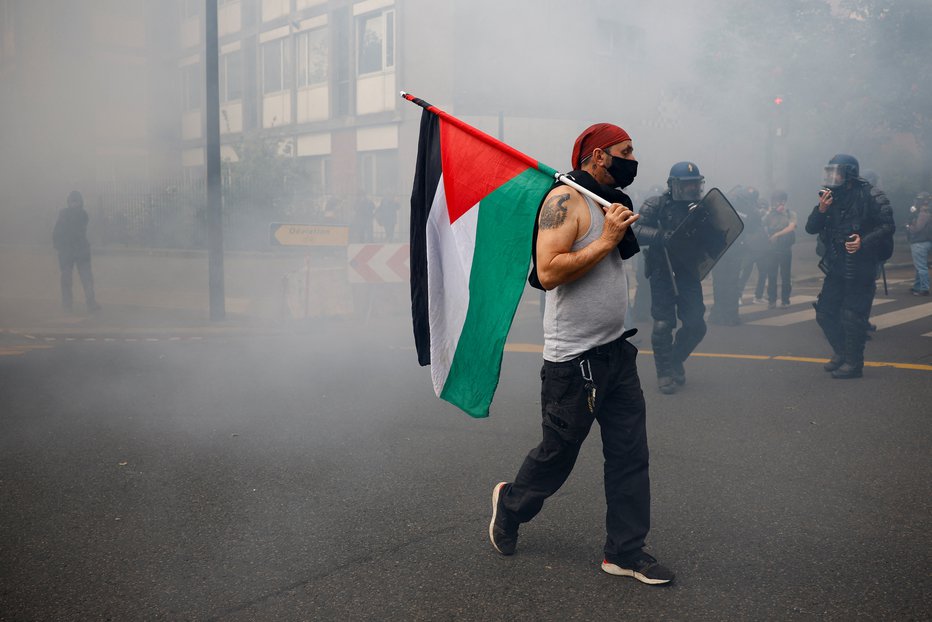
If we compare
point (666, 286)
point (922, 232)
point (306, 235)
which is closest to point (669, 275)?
point (666, 286)

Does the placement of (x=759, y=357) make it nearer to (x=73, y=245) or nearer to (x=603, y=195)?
(x=603, y=195)

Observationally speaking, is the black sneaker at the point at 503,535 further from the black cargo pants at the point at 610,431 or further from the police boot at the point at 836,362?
the police boot at the point at 836,362

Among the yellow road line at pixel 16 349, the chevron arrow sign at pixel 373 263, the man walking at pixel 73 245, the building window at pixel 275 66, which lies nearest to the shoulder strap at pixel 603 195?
the yellow road line at pixel 16 349

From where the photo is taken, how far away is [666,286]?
5.59m

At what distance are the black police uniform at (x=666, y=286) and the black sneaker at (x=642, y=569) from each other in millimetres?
2863

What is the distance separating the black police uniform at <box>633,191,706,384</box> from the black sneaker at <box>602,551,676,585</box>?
9.39 ft

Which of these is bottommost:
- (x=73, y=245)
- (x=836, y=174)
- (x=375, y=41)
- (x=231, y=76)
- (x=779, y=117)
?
(x=73, y=245)

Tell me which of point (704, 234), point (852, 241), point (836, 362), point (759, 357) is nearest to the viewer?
point (704, 234)

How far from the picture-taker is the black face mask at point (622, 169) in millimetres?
2773

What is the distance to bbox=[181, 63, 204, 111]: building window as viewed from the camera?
929cm

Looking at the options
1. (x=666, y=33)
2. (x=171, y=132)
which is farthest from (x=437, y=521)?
(x=171, y=132)

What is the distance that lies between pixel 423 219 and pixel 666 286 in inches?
113

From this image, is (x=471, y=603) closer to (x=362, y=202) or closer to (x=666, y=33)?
(x=666, y=33)

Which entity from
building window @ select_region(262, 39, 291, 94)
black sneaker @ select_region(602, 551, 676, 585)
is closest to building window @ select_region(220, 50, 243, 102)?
building window @ select_region(262, 39, 291, 94)
